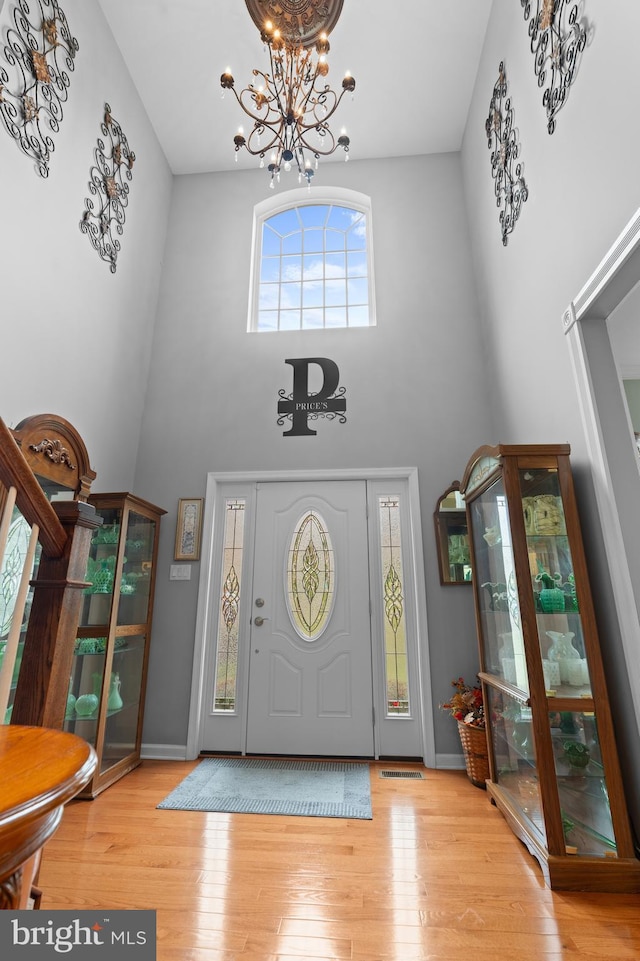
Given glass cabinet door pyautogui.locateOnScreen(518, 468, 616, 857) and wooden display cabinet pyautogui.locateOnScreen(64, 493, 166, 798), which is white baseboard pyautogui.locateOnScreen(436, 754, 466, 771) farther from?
wooden display cabinet pyautogui.locateOnScreen(64, 493, 166, 798)

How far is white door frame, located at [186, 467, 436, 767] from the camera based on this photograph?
3.35 meters

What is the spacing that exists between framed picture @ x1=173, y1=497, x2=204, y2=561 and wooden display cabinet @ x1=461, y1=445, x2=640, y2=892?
2.27 metres

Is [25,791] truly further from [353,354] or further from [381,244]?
[381,244]

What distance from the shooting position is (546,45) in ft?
8.40

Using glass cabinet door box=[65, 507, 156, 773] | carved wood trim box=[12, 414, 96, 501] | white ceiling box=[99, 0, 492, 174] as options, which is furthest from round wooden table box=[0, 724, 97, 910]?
white ceiling box=[99, 0, 492, 174]

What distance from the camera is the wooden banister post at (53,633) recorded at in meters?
1.28

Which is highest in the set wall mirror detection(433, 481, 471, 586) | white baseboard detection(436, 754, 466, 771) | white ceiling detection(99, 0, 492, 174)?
white ceiling detection(99, 0, 492, 174)

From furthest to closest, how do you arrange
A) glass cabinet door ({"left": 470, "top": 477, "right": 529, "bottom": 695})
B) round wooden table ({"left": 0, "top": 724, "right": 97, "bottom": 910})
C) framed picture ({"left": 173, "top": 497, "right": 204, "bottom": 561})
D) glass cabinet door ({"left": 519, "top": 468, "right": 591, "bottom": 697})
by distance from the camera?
1. framed picture ({"left": 173, "top": 497, "right": 204, "bottom": 561})
2. glass cabinet door ({"left": 470, "top": 477, "right": 529, "bottom": 695})
3. glass cabinet door ({"left": 519, "top": 468, "right": 591, "bottom": 697})
4. round wooden table ({"left": 0, "top": 724, "right": 97, "bottom": 910})

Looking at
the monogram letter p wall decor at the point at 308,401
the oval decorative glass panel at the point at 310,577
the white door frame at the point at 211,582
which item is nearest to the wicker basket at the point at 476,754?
the white door frame at the point at 211,582

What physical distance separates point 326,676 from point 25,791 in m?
3.10

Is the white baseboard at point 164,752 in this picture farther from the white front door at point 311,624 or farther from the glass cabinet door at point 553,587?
the glass cabinet door at point 553,587

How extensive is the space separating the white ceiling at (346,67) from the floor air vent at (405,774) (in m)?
5.42

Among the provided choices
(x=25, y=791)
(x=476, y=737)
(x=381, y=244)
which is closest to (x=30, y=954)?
(x=25, y=791)

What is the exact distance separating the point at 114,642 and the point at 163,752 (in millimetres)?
995
